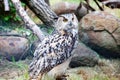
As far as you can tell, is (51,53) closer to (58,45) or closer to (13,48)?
(58,45)

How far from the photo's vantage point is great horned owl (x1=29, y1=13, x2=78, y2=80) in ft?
9.22

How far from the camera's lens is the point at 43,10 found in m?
4.89

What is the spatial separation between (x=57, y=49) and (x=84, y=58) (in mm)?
1868

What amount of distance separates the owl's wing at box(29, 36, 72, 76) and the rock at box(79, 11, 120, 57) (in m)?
2.11

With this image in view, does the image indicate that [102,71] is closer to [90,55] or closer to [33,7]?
[90,55]

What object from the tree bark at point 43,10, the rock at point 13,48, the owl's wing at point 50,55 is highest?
the owl's wing at point 50,55

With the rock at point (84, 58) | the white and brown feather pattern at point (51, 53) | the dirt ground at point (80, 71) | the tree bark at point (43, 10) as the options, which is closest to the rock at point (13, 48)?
the dirt ground at point (80, 71)

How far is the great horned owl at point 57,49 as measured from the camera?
281cm

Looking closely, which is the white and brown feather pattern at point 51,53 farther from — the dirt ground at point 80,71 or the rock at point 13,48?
the rock at point 13,48

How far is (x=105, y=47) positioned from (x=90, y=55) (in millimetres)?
317

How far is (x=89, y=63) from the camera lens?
4.74 m

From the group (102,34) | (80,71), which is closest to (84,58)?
(80,71)

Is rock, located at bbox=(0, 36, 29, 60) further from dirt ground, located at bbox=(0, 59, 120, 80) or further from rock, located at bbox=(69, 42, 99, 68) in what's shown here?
rock, located at bbox=(69, 42, 99, 68)

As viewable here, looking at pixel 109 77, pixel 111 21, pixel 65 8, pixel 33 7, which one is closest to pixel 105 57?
pixel 111 21
